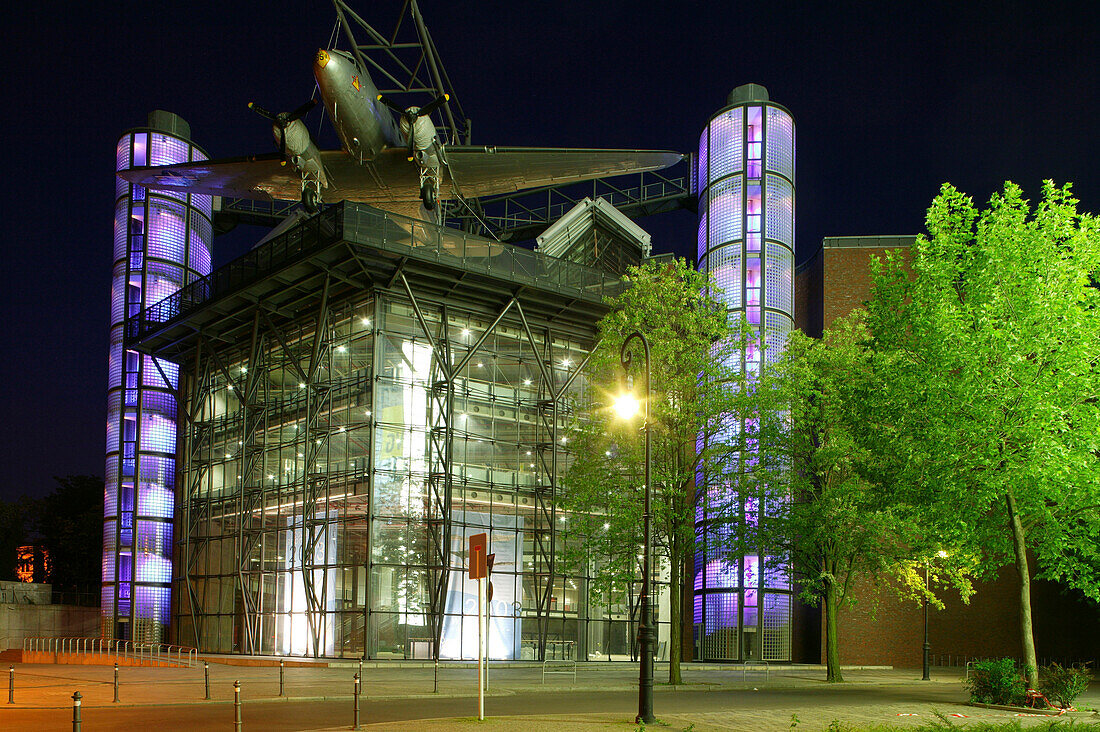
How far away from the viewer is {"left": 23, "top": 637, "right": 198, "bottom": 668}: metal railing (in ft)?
108

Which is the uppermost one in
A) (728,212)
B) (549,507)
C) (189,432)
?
(728,212)

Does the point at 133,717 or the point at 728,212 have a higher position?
the point at 728,212

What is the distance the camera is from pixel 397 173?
40.0m

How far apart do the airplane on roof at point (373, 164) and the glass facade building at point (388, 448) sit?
268 centimetres

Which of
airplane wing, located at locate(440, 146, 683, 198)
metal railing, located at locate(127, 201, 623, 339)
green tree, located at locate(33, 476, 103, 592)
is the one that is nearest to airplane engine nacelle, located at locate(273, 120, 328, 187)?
metal railing, located at locate(127, 201, 623, 339)

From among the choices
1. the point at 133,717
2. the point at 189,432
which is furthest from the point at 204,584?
the point at 133,717

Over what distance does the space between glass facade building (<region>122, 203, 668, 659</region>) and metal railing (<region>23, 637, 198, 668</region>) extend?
1.81 metres

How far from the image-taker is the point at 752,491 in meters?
28.0

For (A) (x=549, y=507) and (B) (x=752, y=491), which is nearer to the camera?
(B) (x=752, y=491)

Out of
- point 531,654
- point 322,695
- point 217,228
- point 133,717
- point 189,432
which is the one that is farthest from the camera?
point 217,228

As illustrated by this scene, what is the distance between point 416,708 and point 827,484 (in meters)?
18.1

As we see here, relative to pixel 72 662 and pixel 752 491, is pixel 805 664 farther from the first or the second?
pixel 72 662

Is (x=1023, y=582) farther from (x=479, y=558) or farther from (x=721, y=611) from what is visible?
(x=721, y=611)

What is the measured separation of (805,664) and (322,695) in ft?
88.7
